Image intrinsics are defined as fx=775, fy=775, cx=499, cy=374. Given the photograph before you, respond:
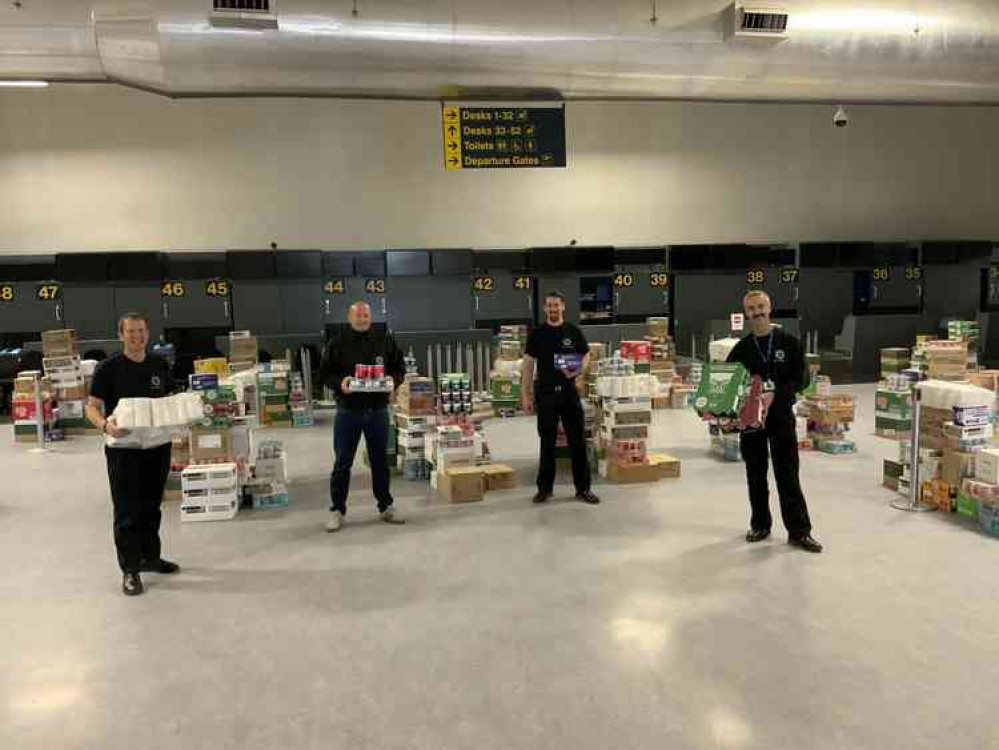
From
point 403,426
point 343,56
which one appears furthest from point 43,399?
point 343,56

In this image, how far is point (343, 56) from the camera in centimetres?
589

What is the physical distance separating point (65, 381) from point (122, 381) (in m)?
5.74

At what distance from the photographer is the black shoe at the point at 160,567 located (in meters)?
4.54

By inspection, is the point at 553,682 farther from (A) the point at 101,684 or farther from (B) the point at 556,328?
(B) the point at 556,328

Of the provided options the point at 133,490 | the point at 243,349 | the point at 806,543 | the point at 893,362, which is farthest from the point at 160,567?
the point at 893,362

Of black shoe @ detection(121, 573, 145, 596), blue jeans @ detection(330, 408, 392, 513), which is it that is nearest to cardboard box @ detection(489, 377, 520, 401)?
blue jeans @ detection(330, 408, 392, 513)

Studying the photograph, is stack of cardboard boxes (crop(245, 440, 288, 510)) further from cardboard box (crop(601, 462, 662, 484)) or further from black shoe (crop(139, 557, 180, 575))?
cardboard box (crop(601, 462, 662, 484))

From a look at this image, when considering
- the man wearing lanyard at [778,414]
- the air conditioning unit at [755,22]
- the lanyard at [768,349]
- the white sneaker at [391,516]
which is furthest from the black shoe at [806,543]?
the air conditioning unit at [755,22]

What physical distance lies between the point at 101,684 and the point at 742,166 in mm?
12579

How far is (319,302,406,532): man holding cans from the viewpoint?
5184 millimetres

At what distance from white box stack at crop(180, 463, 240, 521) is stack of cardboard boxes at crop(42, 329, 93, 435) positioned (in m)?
4.24

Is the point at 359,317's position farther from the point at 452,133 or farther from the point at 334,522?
the point at 452,133

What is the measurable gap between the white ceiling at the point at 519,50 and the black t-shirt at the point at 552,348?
2132mm

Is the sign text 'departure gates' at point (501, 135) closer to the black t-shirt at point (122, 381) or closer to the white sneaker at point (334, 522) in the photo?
the white sneaker at point (334, 522)
